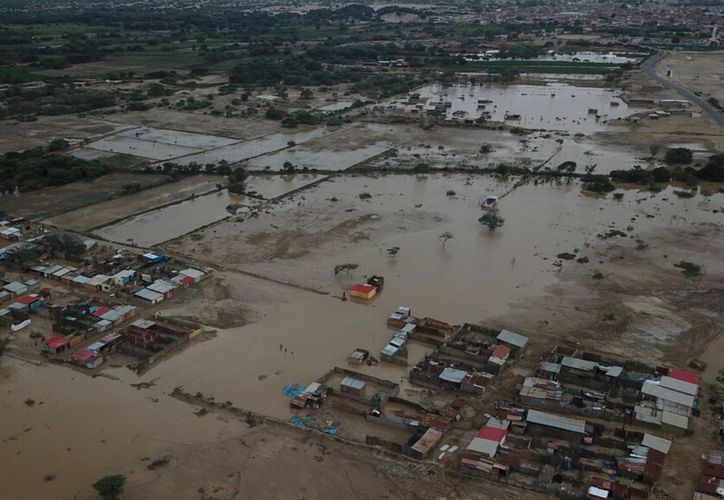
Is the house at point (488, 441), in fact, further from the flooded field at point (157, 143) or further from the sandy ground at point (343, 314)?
the flooded field at point (157, 143)

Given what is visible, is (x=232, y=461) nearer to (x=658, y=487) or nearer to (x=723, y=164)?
(x=658, y=487)

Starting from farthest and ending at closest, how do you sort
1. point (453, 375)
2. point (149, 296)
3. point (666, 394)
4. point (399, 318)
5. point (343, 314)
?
point (149, 296)
point (343, 314)
point (399, 318)
point (453, 375)
point (666, 394)

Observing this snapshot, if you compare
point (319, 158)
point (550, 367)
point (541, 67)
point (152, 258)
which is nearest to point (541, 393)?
point (550, 367)

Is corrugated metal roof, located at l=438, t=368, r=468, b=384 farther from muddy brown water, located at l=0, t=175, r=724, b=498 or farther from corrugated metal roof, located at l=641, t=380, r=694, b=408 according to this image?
corrugated metal roof, located at l=641, t=380, r=694, b=408

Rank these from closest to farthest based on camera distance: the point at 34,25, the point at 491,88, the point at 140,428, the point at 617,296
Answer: the point at 140,428 → the point at 617,296 → the point at 491,88 → the point at 34,25

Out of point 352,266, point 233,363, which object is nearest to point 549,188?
point 352,266

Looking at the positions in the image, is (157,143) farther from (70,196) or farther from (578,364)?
(578,364)

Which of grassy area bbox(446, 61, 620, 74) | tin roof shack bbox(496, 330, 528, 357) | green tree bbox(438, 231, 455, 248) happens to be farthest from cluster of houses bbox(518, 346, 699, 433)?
grassy area bbox(446, 61, 620, 74)
